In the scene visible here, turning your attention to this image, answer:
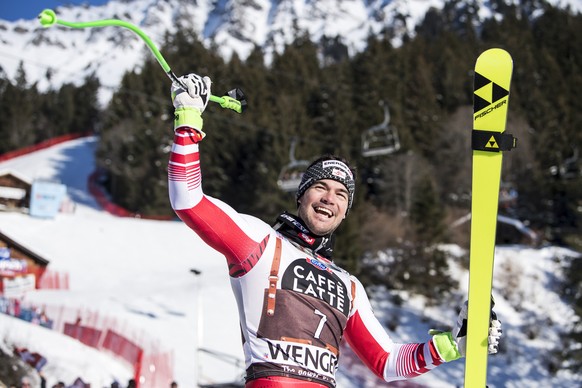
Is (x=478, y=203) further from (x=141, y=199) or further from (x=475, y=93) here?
(x=141, y=199)

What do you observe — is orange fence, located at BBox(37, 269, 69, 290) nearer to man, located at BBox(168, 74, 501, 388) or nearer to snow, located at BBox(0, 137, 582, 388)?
snow, located at BBox(0, 137, 582, 388)

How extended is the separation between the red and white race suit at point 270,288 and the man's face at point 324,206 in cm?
14

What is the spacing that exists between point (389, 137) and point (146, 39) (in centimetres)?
3349

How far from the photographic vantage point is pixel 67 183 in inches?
2329

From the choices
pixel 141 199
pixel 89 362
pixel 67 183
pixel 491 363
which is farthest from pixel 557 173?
pixel 67 183

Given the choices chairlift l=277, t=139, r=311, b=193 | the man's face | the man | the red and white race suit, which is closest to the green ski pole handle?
the man

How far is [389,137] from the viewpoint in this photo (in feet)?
117

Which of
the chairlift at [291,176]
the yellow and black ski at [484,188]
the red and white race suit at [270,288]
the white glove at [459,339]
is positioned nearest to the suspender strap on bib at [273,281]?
the red and white race suit at [270,288]

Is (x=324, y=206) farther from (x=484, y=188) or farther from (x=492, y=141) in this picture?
(x=492, y=141)

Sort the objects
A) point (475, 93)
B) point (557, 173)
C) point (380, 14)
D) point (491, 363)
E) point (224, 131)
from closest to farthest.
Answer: point (475, 93)
point (491, 363)
point (557, 173)
point (224, 131)
point (380, 14)

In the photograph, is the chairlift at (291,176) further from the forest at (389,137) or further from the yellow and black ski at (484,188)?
the yellow and black ski at (484,188)

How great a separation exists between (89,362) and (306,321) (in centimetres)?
1620

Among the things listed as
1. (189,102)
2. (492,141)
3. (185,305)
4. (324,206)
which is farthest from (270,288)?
(185,305)

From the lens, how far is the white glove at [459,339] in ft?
9.68
